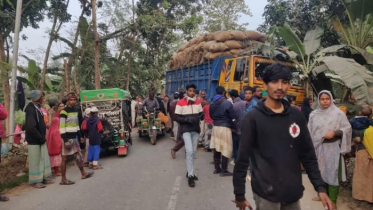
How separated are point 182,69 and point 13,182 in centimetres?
929

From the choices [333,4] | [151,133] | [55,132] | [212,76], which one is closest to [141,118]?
[151,133]

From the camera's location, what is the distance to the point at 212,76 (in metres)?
11.8

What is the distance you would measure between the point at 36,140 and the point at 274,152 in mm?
5375

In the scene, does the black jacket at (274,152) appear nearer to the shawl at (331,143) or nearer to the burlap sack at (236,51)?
the shawl at (331,143)

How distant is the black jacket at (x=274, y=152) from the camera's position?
2.49m

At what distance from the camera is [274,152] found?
8.18 feet

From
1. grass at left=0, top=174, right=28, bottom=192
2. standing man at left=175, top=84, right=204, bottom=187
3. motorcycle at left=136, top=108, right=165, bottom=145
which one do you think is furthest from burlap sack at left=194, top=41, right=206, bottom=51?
grass at left=0, top=174, right=28, bottom=192

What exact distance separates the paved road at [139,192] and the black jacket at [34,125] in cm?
98

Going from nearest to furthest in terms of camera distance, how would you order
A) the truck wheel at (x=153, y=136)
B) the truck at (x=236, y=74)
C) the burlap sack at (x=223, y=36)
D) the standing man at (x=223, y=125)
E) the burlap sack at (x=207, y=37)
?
1. the standing man at (x=223, y=125)
2. the truck at (x=236, y=74)
3. the truck wheel at (x=153, y=136)
4. the burlap sack at (x=223, y=36)
5. the burlap sack at (x=207, y=37)

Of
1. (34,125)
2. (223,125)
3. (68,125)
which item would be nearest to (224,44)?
(223,125)

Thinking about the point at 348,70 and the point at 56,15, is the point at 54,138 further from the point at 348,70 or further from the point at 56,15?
the point at 56,15

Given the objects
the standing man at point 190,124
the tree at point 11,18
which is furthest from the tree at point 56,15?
the standing man at point 190,124

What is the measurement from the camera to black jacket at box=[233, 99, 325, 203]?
8.18 ft

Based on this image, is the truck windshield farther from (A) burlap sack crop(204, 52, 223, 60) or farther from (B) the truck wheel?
(B) the truck wheel
